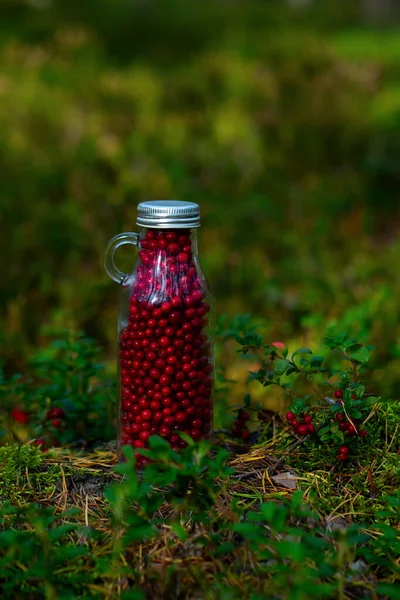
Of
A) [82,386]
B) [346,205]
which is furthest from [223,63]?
[82,386]

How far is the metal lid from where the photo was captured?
7.32 ft

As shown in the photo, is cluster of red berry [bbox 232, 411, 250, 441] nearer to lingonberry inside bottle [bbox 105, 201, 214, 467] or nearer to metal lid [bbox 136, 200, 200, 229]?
lingonberry inside bottle [bbox 105, 201, 214, 467]

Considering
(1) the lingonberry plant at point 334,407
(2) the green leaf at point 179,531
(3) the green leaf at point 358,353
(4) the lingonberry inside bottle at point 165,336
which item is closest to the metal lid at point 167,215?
(4) the lingonberry inside bottle at point 165,336

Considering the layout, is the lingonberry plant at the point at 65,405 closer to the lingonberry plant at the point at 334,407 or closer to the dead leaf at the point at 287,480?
the lingonberry plant at the point at 334,407

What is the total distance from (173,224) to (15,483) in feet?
3.06

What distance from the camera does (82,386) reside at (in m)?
2.82

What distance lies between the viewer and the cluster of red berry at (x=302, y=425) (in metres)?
2.30

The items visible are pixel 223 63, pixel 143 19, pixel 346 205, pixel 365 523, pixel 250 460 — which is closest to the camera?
pixel 365 523

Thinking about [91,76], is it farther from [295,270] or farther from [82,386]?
[82,386]

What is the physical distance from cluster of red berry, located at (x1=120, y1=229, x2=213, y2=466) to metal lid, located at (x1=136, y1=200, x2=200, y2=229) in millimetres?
56

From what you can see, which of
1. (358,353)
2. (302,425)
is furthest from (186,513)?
(358,353)

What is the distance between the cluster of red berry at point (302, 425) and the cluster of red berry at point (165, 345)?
0.94 feet

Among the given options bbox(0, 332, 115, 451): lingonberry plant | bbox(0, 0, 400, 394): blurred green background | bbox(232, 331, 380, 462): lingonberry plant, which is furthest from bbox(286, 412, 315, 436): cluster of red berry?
bbox(0, 332, 115, 451): lingonberry plant

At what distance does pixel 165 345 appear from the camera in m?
2.24
